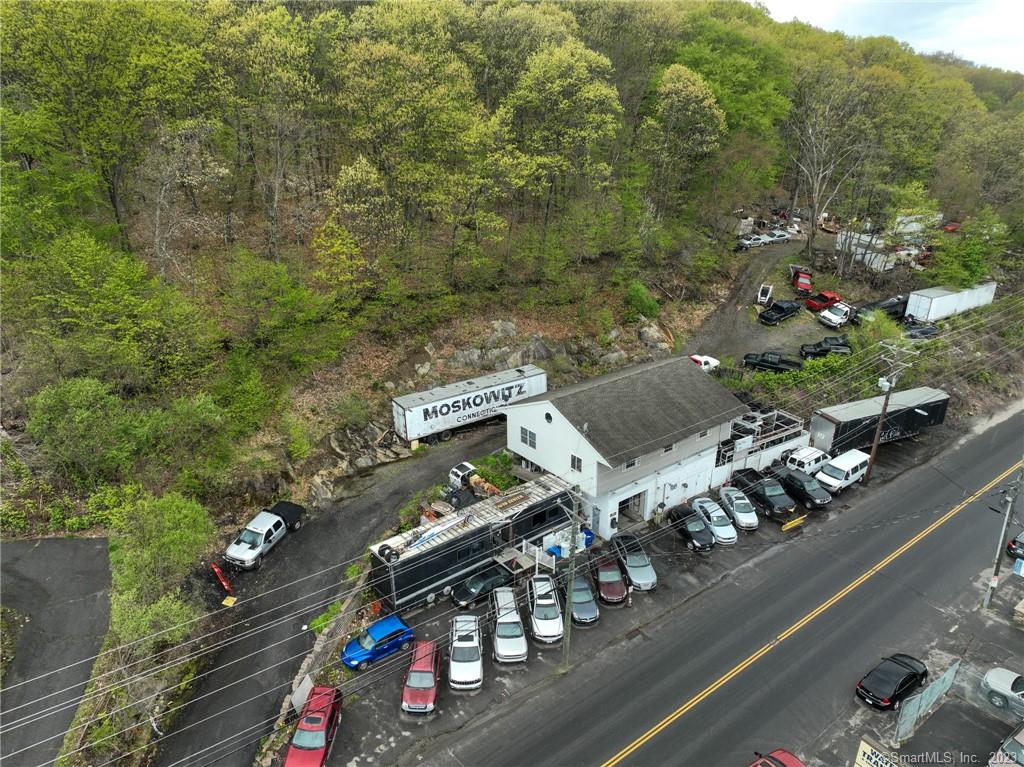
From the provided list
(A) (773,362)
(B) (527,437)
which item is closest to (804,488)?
(A) (773,362)

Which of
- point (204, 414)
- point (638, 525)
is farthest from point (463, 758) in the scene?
point (204, 414)

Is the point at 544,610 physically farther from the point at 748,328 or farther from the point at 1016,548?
the point at 748,328

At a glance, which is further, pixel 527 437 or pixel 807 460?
pixel 807 460

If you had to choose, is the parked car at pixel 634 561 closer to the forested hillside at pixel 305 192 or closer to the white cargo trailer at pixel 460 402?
the white cargo trailer at pixel 460 402

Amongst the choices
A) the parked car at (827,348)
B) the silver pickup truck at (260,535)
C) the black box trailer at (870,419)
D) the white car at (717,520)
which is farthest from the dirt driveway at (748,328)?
the silver pickup truck at (260,535)

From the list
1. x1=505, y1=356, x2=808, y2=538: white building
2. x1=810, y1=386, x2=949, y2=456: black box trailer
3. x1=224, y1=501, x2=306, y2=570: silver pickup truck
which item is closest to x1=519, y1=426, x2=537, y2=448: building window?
x1=505, y1=356, x2=808, y2=538: white building
